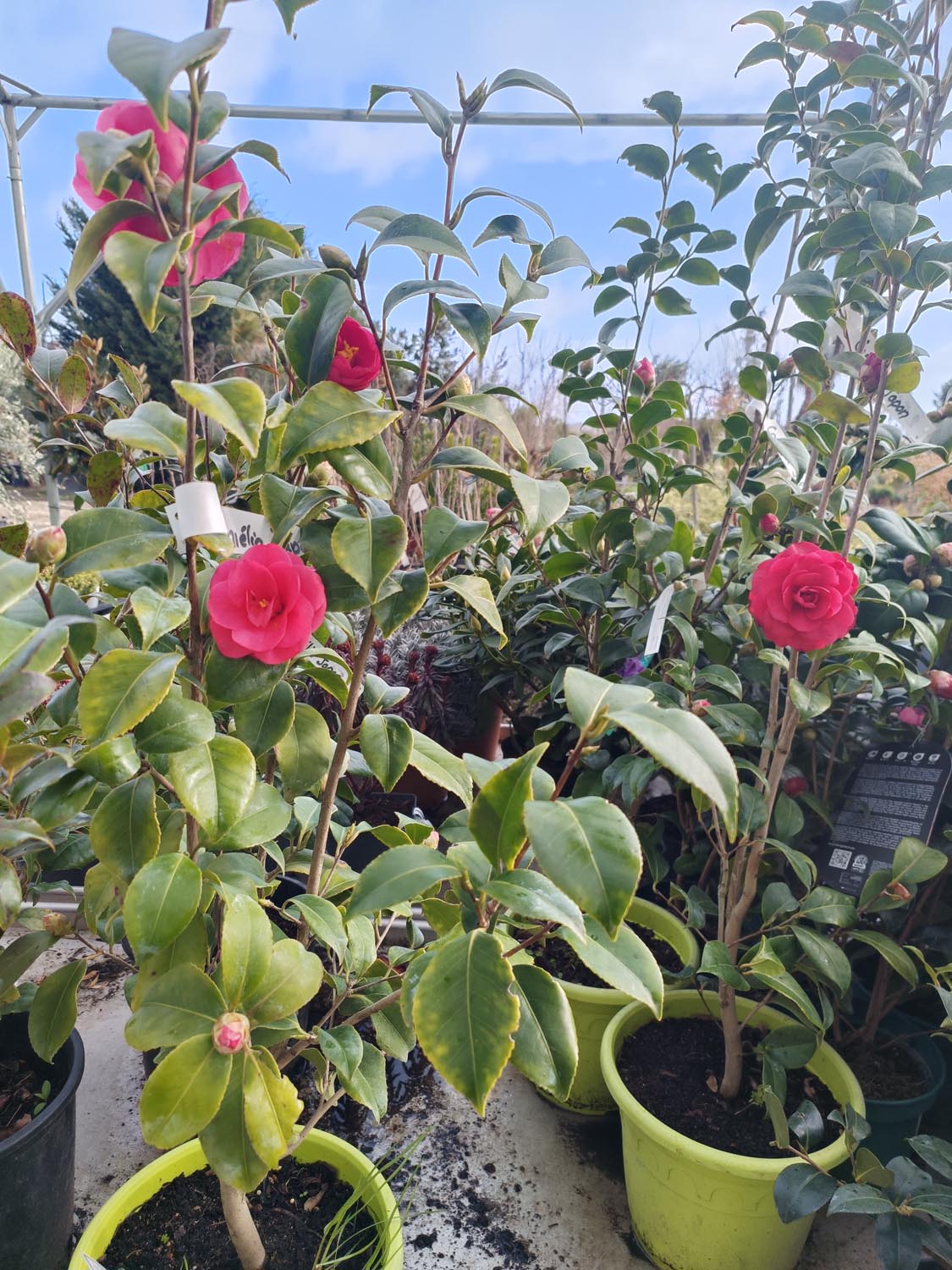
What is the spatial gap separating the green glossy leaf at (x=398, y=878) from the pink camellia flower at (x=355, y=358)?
411 mm

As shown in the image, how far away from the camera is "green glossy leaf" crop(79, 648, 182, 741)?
0.57m

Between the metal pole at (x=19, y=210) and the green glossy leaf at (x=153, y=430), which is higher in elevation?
the metal pole at (x=19, y=210)

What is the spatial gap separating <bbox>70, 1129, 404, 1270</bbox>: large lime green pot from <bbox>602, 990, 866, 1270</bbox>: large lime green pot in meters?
0.37

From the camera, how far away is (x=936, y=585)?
4.40 feet

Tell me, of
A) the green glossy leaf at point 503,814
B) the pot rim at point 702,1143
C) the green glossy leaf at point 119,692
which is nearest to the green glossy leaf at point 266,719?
the green glossy leaf at point 119,692

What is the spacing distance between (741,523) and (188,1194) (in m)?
1.24

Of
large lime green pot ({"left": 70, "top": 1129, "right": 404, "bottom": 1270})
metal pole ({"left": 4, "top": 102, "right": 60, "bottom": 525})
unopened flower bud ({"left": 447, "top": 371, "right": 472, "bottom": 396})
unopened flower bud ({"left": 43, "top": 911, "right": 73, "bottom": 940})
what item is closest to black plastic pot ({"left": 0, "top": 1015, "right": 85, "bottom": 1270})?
large lime green pot ({"left": 70, "top": 1129, "right": 404, "bottom": 1270})

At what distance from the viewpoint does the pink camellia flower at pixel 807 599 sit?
95 centimetres

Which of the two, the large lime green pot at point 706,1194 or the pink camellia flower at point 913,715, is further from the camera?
the pink camellia flower at point 913,715

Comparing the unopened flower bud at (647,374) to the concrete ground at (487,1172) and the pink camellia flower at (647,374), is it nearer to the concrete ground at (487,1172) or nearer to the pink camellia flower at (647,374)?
the pink camellia flower at (647,374)

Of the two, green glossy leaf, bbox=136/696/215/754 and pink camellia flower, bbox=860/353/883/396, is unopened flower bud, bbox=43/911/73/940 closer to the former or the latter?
green glossy leaf, bbox=136/696/215/754

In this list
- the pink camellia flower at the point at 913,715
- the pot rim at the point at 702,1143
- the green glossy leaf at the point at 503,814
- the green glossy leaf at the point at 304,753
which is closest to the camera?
the green glossy leaf at the point at 503,814

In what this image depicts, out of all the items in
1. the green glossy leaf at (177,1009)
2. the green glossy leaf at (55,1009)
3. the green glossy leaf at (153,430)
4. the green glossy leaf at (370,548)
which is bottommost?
the green glossy leaf at (55,1009)

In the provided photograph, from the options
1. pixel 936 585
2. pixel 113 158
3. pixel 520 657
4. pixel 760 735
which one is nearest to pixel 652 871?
pixel 760 735
